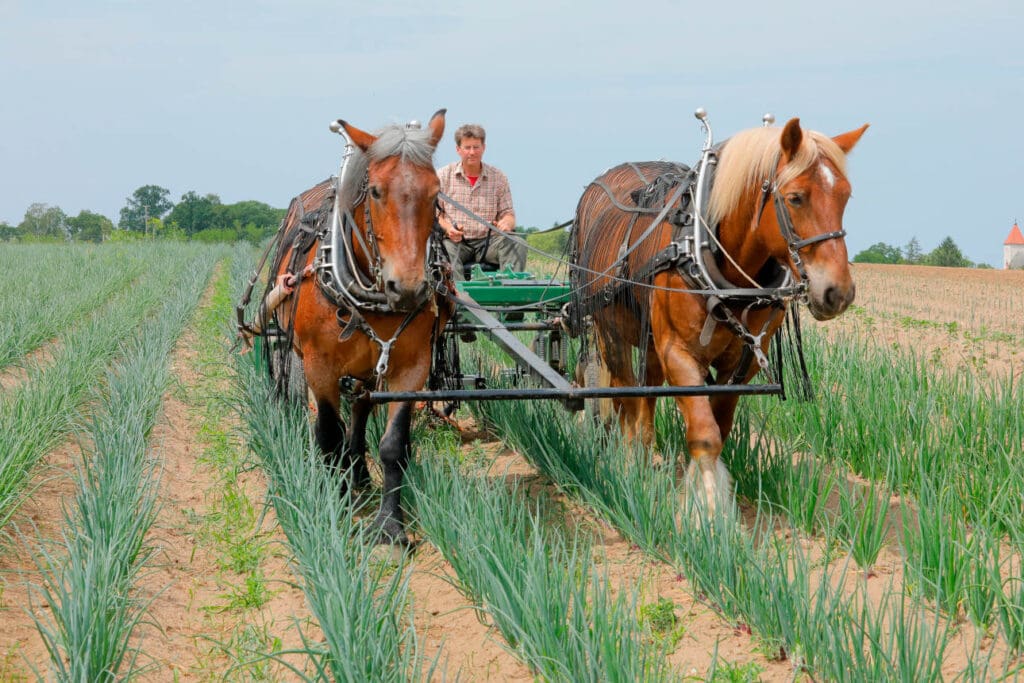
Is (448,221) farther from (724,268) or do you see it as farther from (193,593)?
(193,593)

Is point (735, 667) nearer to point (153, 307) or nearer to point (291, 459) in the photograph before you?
point (291, 459)

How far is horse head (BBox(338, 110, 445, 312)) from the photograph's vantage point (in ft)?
11.0

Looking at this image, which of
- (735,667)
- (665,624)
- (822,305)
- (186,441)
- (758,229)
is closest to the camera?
(735,667)

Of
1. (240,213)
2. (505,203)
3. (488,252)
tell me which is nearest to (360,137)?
(505,203)

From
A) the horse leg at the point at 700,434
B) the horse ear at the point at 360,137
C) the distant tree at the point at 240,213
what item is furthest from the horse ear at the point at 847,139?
the distant tree at the point at 240,213

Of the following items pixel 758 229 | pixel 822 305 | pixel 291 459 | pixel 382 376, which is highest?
pixel 758 229

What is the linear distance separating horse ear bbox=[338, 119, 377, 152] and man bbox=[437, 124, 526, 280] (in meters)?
2.05

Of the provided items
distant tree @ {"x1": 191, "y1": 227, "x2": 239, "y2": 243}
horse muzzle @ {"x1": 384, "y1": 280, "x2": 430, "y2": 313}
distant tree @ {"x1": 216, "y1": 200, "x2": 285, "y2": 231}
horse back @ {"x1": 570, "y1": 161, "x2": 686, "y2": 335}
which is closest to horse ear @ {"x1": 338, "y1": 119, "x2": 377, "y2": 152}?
horse muzzle @ {"x1": 384, "y1": 280, "x2": 430, "y2": 313}

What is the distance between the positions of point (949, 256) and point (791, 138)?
50.0 meters

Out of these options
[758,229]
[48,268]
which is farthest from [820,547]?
[48,268]

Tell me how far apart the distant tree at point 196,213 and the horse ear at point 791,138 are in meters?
62.8

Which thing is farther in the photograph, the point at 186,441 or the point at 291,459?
the point at 186,441

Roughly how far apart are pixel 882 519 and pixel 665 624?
3.03 ft

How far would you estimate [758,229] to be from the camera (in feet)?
12.1
